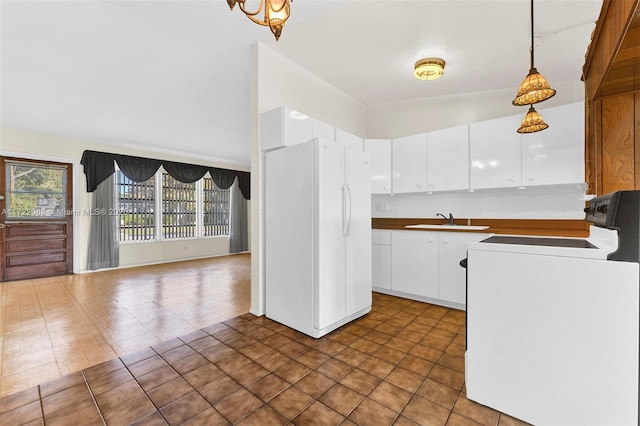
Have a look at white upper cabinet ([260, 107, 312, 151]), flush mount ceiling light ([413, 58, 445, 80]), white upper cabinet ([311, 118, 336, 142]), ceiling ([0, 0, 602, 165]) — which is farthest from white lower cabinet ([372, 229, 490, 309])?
ceiling ([0, 0, 602, 165])

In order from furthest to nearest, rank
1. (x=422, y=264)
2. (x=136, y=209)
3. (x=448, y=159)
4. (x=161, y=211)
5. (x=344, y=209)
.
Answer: (x=161, y=211), (x=136, y=209), (x=448, y=159), (x=422, y=264), (x=344, y=209)

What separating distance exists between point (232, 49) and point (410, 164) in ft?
8.33

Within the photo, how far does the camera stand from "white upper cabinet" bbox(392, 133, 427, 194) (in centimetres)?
368

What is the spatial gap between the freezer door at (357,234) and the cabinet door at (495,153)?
1.36 m

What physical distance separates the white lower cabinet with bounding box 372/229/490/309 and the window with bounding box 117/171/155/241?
542 centimetres

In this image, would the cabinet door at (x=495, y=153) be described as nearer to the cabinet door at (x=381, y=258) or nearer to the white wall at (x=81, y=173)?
the cabinet door at (x=381, y=258)

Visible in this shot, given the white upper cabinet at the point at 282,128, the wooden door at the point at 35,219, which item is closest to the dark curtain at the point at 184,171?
the wooden door at the point at 35,219

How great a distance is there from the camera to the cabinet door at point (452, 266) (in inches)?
120

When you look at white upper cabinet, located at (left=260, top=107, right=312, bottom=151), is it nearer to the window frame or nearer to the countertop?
the countertop

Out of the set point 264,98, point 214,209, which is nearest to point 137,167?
point 214,209

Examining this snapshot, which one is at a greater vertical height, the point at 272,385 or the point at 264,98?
the point at 264,98

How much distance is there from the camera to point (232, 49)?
298 cm

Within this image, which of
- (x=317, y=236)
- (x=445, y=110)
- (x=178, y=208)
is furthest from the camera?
(x=178, y=208)

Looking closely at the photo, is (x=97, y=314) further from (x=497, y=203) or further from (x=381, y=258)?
(x=497, y=203)
